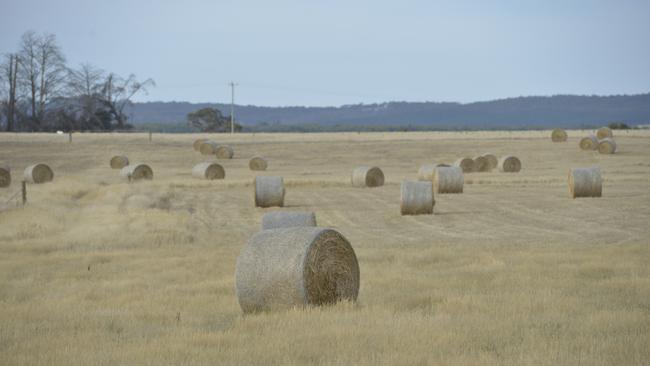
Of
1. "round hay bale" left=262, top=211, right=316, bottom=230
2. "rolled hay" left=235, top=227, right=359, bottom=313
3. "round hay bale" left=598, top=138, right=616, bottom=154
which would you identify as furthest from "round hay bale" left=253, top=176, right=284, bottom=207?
"round hay bale" left=598, top=138, right=616, bottom=154

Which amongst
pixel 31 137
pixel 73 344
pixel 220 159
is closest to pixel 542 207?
pixel 73 344

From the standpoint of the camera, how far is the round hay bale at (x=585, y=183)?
3103 centimetres

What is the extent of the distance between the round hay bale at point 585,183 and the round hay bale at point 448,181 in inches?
169

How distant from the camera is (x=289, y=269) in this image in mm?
10812

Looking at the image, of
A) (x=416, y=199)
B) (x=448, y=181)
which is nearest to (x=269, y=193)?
(x=416, y=199)

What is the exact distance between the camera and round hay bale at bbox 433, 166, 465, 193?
3412 centimetres

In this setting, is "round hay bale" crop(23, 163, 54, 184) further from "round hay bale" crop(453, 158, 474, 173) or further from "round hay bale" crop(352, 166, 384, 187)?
"round hay bale" crop(453, 158, 474, 173)

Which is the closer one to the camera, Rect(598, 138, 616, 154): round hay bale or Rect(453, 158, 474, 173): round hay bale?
Rect(453, 158, 474, 173): round hay bale

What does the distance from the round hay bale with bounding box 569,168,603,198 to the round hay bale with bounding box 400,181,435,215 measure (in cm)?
674

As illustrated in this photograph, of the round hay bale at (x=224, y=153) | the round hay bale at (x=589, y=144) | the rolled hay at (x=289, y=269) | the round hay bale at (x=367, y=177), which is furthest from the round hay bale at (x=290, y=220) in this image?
the round hay bale at (x=589, y=144)

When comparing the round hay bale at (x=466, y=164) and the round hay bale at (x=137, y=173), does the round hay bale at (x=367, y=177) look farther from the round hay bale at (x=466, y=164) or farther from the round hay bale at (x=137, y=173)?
the round hay bale at (x=466, y=164)

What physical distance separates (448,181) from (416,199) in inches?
313

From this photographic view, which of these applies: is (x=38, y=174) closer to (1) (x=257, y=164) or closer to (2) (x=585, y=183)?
(1) (x=257, y=164)

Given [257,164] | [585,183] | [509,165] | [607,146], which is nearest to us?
[585,183]
